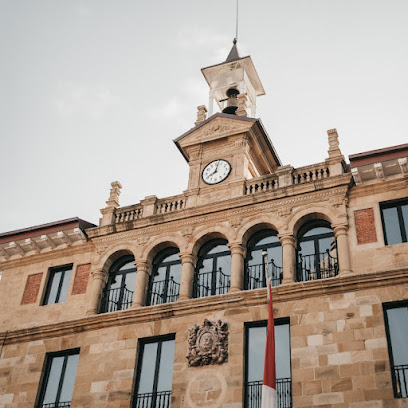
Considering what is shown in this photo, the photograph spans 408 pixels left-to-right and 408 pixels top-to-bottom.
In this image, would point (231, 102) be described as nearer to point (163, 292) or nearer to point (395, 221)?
point (163, 292)

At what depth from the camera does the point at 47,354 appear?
22.6m

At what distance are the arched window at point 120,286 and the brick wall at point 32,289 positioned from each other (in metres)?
2.87

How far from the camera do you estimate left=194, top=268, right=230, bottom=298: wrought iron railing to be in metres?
21.8

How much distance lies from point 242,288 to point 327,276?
2717mm

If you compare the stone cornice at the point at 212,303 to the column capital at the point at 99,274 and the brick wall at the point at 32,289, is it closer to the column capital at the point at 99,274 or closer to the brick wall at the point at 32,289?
the brick wall at the point at 32,289

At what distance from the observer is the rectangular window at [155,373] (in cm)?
2005

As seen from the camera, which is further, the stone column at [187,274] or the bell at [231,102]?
the bell at [231,102]

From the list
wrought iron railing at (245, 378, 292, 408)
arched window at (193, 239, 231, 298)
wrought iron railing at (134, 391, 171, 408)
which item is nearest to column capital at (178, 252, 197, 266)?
arched window at (193, 239, 231, 298)

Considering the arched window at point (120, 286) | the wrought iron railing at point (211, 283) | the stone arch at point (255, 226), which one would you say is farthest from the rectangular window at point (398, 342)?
the arched window at point (120, 286)

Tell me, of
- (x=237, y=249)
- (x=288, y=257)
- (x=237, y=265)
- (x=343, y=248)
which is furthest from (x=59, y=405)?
(x=343, y=248)

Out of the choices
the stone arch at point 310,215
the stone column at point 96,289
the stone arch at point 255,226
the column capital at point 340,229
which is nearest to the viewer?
the column capital at point 340,229

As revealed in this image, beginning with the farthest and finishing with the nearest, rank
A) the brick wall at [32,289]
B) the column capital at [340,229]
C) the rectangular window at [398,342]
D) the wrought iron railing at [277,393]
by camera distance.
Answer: the brick wall at [32,289] < the column capital at [340,229] < the wrought iron railing at [277,393] < the rectangular window at [398,342]

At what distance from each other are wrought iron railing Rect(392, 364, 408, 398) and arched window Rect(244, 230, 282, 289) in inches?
188

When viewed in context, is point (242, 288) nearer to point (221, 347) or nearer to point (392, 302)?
point (221, 347)
